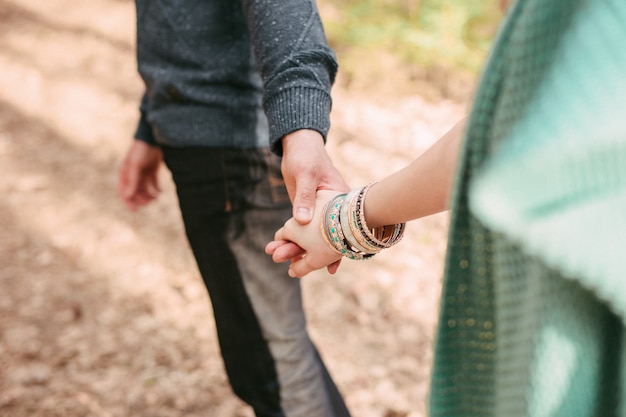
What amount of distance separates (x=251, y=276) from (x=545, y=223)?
3.66 feet

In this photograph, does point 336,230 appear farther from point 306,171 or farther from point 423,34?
point 423,34

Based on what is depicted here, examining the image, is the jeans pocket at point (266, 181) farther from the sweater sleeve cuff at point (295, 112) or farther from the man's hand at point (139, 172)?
the man's hand at point (139, 172)

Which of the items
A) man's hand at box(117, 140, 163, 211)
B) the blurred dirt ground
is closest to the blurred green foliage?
the blurred dirt ground

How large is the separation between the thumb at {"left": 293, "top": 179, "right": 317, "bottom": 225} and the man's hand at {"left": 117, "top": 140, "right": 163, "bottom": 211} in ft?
2.66

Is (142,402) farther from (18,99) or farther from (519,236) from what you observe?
(18,99)

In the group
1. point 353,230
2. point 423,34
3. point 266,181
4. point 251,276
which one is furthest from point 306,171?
point 423,34

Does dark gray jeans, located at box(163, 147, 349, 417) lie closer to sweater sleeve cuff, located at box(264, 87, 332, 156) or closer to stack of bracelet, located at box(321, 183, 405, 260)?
sweater sleeve cuff, located at box(264, 87, 332, 156)

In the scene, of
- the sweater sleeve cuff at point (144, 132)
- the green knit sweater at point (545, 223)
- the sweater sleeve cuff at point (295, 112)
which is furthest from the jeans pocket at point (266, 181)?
the green knit sweater at point (545, 223)

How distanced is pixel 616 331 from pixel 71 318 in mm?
2544

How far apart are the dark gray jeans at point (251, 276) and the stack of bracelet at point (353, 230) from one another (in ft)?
1.28

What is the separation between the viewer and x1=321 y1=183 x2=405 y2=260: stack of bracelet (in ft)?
3.43

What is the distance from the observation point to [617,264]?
1.60 feet

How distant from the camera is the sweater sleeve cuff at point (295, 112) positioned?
1.21m

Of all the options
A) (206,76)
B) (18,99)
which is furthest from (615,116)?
(18,99)
